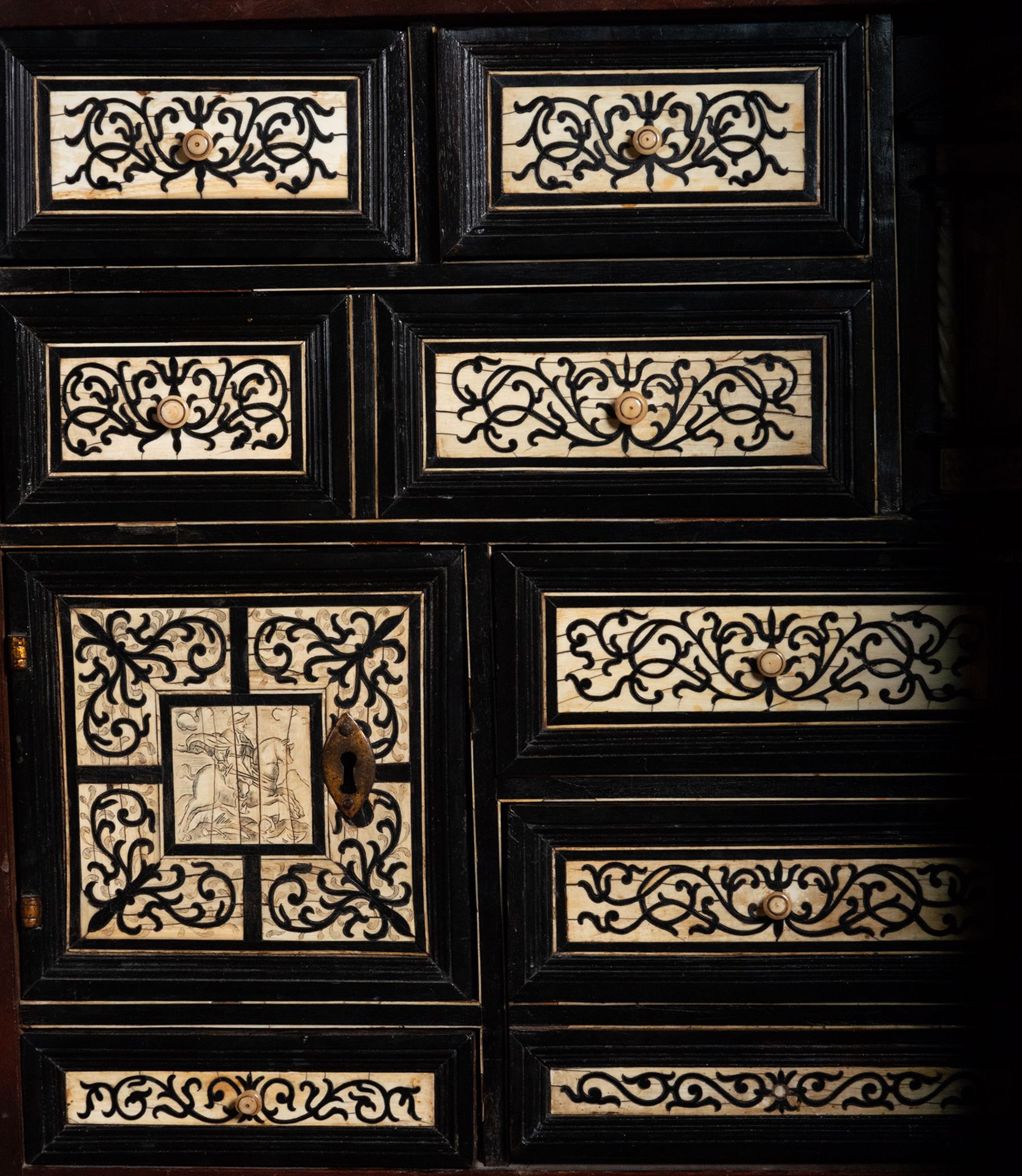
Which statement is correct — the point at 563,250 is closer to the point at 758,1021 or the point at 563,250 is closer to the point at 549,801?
the point at 549,801

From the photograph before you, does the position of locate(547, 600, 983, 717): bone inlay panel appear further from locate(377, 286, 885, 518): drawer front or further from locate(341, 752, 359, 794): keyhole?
locate(341, 752, 359, 794): keyhole

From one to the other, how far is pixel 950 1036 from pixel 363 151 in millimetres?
1374

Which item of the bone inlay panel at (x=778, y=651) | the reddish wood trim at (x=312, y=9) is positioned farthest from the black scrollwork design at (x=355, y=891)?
the reddish wood trim at (x=312, y=9)

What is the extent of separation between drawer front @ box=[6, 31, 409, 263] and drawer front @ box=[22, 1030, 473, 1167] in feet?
3.38

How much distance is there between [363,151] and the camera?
4.54 ft

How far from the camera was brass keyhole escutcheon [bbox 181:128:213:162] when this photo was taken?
4.48ft

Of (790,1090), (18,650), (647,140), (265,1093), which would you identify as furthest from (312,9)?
(790,1090)

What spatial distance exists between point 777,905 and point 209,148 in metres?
1.21

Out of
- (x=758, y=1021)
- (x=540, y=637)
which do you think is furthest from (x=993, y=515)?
(x=758, y=1021)

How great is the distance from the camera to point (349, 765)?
1428mm

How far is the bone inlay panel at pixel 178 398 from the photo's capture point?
1407 mm

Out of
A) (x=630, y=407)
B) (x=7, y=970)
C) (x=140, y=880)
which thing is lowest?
(x=7, y=970)

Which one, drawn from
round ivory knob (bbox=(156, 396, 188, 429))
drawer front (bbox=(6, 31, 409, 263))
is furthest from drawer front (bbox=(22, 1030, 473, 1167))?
drawer front (bbox=(6, 31, 409, 263))

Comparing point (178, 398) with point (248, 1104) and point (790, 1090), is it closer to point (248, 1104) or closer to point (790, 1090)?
point (248, 1104)
